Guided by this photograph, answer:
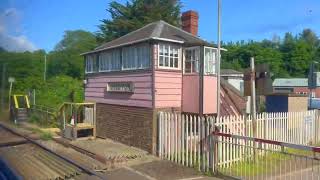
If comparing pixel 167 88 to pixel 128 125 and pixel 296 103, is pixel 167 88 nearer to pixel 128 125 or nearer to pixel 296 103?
pixel 128 125

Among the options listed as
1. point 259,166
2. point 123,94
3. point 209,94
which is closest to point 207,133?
point 259,166

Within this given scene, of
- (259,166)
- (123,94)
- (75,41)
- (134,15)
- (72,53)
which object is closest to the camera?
(259,166)

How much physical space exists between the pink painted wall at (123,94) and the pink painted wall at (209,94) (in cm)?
197

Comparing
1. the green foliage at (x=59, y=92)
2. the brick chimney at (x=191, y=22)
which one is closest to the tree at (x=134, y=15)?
the green foliage at (x=59, y=92)

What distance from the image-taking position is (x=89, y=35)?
74625 millimetres

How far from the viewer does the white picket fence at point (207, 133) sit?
1002 cm

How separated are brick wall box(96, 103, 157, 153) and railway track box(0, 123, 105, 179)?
298 inches

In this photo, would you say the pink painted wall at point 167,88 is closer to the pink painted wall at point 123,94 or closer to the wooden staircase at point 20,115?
the pink painted wall at point 123,94

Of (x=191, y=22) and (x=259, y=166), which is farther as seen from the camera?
(x=191, y=22)

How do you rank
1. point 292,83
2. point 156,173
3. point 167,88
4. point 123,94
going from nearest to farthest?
point 156,173
point 167,88
point 123,94
point 292,83

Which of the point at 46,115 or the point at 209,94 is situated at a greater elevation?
the point at 209,94

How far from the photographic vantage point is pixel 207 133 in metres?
10.0

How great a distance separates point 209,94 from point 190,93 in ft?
2.26

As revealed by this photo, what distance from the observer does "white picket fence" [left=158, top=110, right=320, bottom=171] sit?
10023 millimetres
